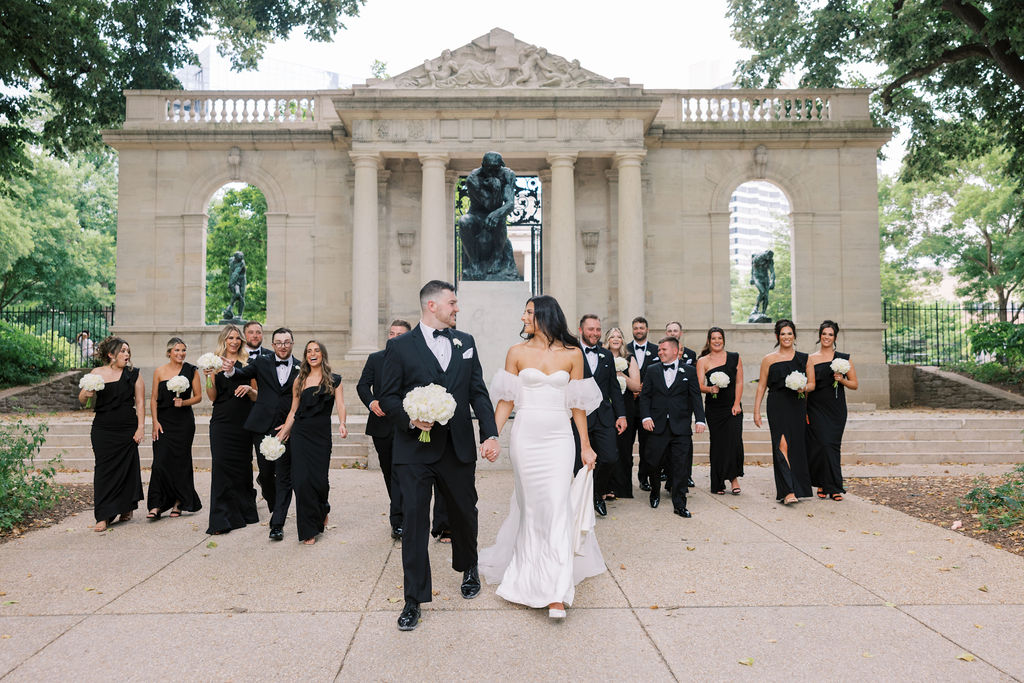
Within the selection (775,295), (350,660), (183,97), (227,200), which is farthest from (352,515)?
(775,295)

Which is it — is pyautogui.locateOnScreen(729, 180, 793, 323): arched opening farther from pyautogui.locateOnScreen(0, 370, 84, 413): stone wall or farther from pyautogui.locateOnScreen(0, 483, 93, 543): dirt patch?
pyautogui.locateOnScreen(0, 370, 84, 413): stone wall

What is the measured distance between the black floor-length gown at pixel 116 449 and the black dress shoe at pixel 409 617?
4.78 meters

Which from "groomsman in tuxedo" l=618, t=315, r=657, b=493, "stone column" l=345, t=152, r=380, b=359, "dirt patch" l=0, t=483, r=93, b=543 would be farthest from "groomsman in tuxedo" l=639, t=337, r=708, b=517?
"stone column" l=345, t=152, r=380, b=359

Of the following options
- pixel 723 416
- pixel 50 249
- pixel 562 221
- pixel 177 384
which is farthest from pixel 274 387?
pixel 50 249

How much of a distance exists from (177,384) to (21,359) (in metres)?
16.8

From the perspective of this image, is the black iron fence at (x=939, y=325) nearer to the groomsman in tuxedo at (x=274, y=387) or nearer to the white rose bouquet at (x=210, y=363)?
the groomsman in tuxedo at (x=274, y=387)

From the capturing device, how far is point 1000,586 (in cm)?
554

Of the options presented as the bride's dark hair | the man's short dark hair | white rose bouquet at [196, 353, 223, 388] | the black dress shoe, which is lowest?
the black dress shoe

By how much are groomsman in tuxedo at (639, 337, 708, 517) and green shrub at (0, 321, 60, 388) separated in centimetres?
1971

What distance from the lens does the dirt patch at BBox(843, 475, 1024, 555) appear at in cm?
721

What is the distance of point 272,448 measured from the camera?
708 cm

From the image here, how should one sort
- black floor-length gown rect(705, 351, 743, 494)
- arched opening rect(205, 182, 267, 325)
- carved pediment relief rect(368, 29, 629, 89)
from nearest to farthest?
black floor-length gown rect(705, 351, 743, 494) < carved pediment relief rect(368, 29, 629, 89) < arched opening rect(205, 182, 267, 325)

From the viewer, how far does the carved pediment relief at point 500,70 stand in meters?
21.1

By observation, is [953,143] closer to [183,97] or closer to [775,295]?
[183,97]
